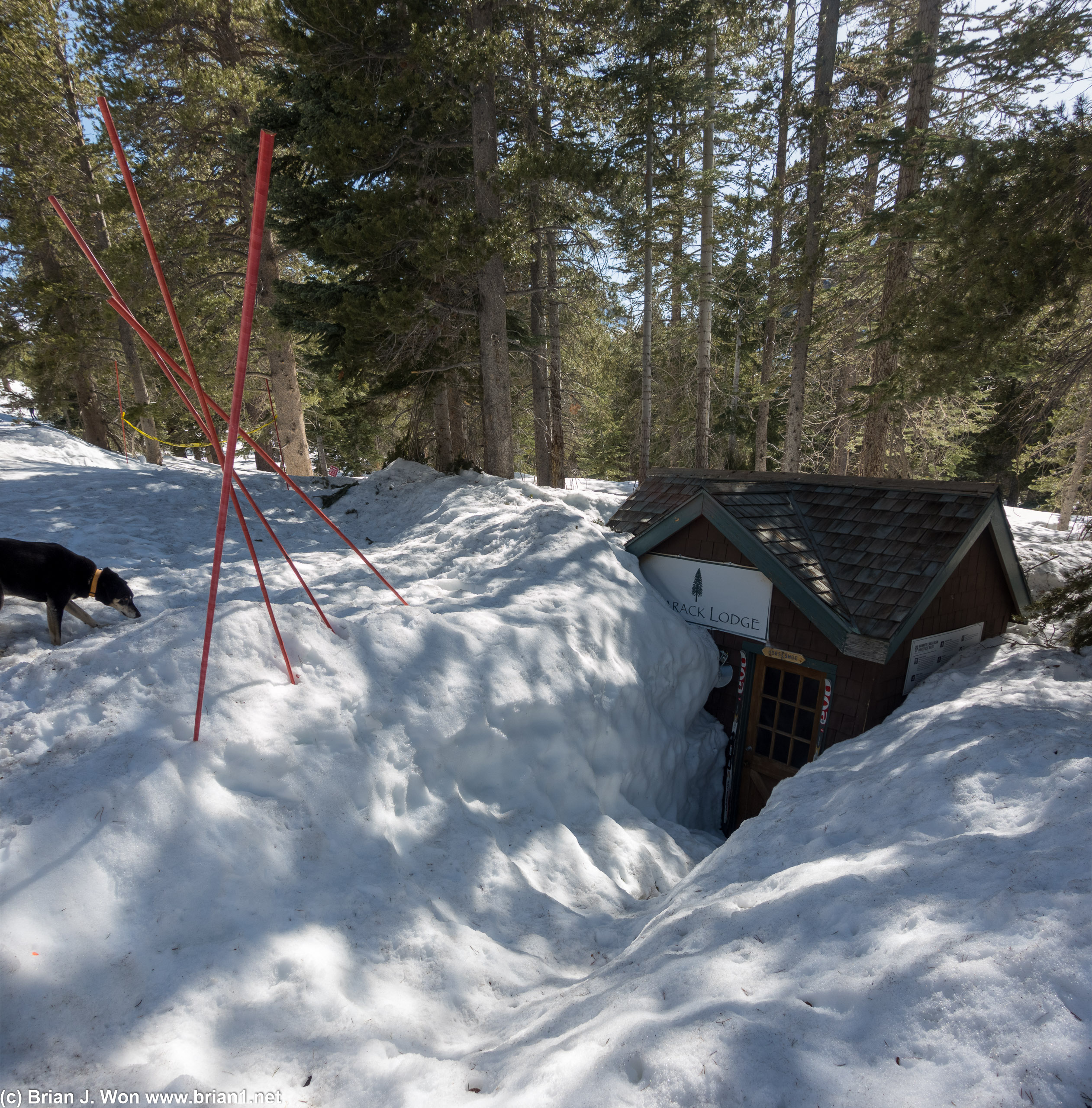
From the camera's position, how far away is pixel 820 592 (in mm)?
6590

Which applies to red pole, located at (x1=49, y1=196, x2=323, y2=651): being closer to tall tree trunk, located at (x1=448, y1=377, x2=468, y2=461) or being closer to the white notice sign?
the white notice sign

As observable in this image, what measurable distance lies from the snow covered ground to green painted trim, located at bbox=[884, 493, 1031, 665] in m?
0.81

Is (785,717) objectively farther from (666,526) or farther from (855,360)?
(855,360)

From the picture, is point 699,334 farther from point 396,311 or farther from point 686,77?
point 396,311

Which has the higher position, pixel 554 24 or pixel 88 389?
pixel 554 24

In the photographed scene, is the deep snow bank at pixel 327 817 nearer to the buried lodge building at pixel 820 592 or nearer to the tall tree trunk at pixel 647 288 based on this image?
the buried lodge building at pixel 820 592

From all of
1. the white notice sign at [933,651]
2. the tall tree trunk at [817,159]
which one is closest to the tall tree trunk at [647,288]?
the tall tree trunk at [817,159]

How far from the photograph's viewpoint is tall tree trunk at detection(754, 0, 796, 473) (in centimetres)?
1218

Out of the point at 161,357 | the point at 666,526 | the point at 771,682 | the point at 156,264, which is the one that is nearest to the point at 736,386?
the point at 666,526

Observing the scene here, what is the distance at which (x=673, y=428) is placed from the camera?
73.0 ft

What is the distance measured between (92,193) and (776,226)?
16089 millimetres

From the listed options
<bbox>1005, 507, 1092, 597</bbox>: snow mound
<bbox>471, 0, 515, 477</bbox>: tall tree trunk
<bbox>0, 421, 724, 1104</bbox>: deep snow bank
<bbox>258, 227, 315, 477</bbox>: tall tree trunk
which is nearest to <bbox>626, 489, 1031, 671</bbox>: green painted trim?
<bbox>0, 421, 724, 1104</bbox>: deep snow bank

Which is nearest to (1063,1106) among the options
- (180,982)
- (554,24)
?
A: (180,982)

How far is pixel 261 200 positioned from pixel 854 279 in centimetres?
1243
